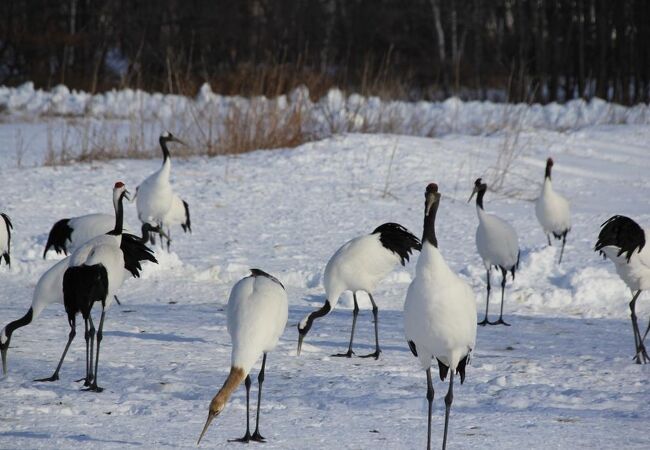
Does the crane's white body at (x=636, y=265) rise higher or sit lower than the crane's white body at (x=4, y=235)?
higher

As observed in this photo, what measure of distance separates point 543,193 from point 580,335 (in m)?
3.19

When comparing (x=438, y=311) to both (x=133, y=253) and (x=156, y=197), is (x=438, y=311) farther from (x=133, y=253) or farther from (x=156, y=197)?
(x=156, y=197)

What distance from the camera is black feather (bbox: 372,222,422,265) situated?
6.96 metres

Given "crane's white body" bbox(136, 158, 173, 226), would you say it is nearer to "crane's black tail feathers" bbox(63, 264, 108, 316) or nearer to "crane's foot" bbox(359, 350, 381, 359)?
"crane's foot" bbox(359, 350, 381, 359)

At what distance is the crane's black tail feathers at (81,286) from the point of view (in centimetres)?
553

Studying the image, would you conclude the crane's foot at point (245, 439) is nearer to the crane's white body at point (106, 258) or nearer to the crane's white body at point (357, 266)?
the crane's white body at point (106, 258)

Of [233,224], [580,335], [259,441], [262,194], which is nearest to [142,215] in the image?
[233,224]

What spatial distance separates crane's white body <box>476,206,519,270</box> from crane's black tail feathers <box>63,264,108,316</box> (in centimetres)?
328

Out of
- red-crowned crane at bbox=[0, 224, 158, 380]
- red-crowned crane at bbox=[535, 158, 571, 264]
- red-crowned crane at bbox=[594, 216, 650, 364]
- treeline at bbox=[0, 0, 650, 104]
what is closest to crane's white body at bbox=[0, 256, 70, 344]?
red-crowned crane at bbox=[0, 224, 158, 380]

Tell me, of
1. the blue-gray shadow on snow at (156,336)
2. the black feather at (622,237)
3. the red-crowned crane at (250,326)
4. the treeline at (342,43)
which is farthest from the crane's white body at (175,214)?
the treeline at (342,43)

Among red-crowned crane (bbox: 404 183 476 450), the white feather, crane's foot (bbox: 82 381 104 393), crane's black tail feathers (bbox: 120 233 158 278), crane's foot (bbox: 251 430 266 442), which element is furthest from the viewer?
the white feather

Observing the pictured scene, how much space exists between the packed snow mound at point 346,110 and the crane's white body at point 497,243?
6.70 meters

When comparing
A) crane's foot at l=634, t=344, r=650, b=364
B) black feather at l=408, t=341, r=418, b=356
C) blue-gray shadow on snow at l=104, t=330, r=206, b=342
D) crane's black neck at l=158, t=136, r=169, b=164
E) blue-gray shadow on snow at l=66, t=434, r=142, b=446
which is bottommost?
blue-gray shadow on snow at l=104, t=330, r=206, b=342

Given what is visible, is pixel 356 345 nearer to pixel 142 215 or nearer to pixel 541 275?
pixel 541 275
